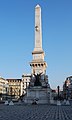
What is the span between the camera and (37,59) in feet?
195

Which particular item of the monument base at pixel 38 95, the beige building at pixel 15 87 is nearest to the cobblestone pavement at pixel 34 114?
the monument base at pixel 38 95

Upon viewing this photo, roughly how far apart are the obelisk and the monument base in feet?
12.7

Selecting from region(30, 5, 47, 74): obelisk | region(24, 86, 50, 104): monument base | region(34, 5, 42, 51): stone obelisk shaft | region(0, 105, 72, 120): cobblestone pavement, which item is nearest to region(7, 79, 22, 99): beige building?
region(34, 5, 42, 51): stone obelisk shaft

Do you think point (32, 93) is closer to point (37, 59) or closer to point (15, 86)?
point (37, 59)

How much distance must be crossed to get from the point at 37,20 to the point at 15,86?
344 feet

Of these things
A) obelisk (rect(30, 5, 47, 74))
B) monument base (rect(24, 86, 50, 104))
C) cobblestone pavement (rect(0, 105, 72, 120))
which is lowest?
cobblestone pavement (rect(0, 105, 72, 120))

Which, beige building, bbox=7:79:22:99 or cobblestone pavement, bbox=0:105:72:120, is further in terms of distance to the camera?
beige building, bbox=7:79:22:99

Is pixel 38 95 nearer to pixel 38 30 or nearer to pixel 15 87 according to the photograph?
pixel 38 30

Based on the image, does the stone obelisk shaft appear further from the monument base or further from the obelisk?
the monument base

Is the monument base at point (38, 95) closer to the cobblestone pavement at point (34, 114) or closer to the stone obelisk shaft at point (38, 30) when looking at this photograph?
the stone obelisk shaft at point (38, 30)

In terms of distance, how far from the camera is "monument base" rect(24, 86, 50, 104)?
183 feet

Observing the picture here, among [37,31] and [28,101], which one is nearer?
[28,101]

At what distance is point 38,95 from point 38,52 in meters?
8.87

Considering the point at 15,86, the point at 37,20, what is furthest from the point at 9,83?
the point at 37,20
